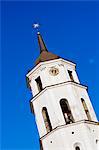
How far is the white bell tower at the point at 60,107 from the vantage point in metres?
34.3

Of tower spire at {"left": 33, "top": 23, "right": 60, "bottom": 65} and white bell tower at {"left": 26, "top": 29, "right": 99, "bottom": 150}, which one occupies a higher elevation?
tower spire at {"left": 33, "top": 23, "right": 60, "bottom": 65}

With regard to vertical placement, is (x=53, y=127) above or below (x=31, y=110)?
below

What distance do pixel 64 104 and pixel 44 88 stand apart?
230 cm

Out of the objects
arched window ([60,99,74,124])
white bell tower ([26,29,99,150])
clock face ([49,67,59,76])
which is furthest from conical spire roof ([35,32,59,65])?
arched window ([60,99,74,124])

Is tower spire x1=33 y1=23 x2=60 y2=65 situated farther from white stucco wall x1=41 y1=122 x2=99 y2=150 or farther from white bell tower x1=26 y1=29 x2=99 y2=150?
white stucco wall x1=41 y1=122 x2=99 y2=150

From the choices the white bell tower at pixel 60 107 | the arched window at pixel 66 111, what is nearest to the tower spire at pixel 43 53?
the white bell tower at pixel 60 107

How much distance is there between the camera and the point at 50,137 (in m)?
35.2

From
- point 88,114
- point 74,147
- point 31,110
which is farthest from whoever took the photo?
point 31,110

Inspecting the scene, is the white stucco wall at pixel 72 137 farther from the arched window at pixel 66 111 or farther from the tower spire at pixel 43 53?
the tower spire at pixel 43 53

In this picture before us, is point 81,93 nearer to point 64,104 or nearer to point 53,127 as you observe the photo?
point 64,104

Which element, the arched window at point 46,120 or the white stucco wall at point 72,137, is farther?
the arched window at point 46,120

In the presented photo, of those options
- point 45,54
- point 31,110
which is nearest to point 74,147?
point 31,110

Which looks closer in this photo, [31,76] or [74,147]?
[74,147]

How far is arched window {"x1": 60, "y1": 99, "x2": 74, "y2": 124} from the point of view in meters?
36.2
